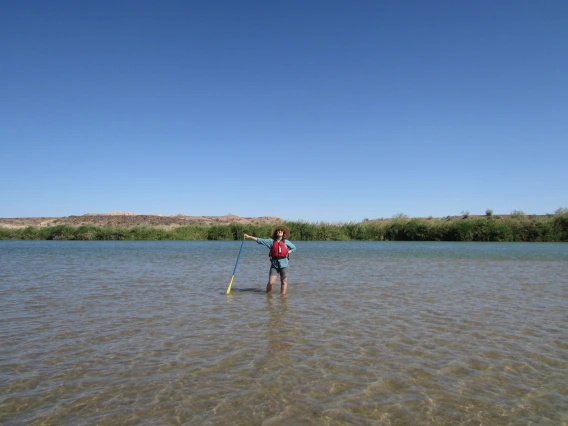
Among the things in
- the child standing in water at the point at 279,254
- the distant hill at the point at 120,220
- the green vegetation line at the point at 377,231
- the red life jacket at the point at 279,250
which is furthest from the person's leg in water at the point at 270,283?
the distant hill at the point at 120,220

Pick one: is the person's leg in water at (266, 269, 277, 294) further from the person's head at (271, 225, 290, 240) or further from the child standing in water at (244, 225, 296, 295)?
the person's head at (271, 225, 290, 240)

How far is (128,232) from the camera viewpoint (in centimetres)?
5928

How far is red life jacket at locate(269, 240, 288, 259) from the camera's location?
12.6 metres

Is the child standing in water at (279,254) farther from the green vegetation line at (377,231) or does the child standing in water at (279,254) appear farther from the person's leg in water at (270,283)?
the green vegetation line at (377,231)

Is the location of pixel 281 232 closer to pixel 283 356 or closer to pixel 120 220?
pixel 283 356

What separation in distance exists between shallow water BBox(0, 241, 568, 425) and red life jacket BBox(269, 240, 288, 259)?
44.3 inches

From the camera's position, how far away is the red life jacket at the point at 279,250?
1259 cm

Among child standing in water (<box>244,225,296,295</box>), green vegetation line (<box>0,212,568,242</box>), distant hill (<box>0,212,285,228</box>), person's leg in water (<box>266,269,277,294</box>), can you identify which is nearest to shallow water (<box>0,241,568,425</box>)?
person's leg in water (<box>266,269,277,294</box>)

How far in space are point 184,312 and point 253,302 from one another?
2091mm

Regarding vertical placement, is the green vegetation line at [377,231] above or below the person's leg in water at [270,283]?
above

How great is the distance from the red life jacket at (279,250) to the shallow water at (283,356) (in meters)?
1.12

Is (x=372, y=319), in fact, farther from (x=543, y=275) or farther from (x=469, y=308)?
(x=543, y=275)

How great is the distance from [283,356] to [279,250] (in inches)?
235

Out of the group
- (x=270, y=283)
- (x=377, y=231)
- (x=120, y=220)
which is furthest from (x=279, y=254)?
(x=120, y=220)
